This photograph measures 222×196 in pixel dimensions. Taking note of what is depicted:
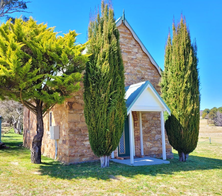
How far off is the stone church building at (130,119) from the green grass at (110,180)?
1206mm

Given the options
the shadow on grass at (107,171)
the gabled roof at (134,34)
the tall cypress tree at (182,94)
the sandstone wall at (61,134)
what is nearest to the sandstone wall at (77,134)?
the sandstone wall at (61,134)

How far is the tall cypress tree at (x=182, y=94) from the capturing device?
957 cm

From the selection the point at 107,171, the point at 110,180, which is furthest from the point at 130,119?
the point at 110,180

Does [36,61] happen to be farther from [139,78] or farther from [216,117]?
[216,117]

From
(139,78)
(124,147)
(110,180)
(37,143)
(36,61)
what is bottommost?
(110,180)

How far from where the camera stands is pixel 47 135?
11.9m

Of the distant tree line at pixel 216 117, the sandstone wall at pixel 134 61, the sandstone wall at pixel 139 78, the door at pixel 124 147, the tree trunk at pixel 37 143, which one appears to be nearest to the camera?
the tree trunk at pixel 37 143

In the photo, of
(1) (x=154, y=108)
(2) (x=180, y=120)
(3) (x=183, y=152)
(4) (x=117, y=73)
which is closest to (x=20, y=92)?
(4) (x=117, y=73)

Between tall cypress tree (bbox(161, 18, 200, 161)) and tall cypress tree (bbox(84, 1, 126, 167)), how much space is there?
3.02m

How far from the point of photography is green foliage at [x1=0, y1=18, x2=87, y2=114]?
717 cm

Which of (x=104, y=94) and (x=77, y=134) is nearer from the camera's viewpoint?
(x=104, y=94)

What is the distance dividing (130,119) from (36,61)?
4.46m

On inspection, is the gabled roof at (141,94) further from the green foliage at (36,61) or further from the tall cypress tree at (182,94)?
the green foliage at (36,61)

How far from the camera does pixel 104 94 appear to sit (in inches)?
313
